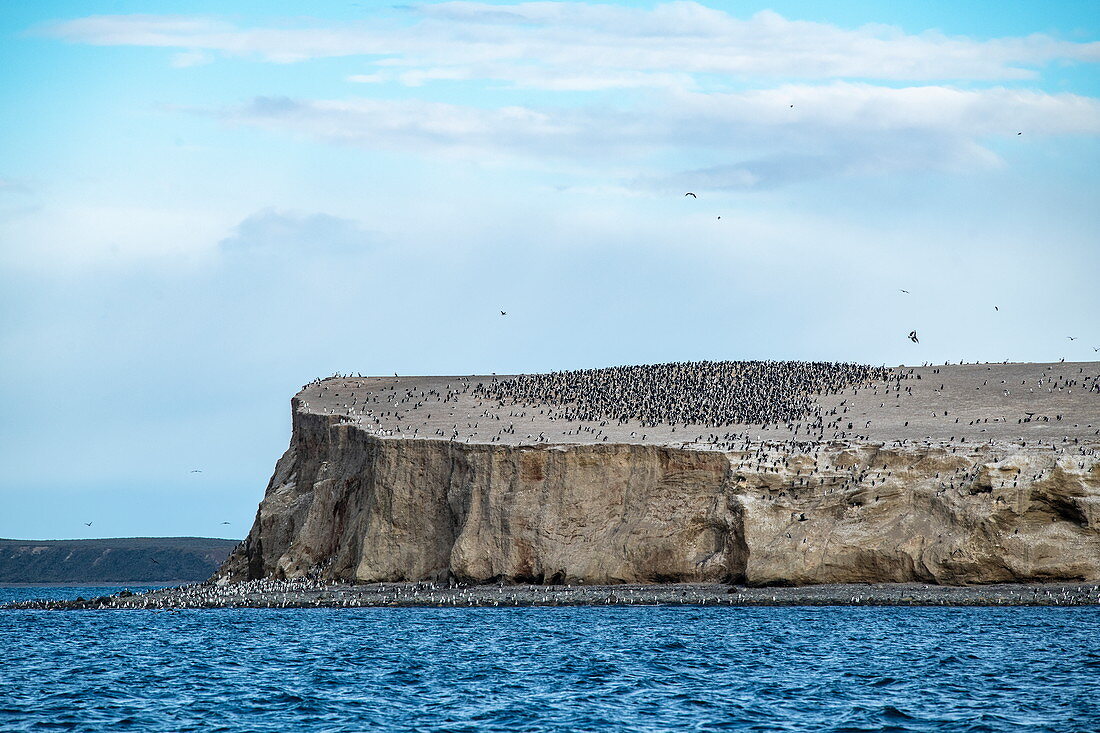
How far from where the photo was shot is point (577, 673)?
143 feet

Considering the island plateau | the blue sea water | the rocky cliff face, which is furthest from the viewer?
the island plateau

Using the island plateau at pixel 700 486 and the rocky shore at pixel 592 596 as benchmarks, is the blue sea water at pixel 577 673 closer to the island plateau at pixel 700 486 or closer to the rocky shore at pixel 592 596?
the rocky shore at pixel 592 596

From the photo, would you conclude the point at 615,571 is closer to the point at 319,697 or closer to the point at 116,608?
the point at 116,608

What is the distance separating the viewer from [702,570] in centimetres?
7262

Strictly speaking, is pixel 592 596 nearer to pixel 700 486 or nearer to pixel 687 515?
pixel 687 515

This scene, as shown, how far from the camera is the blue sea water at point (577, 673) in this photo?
35688 millimetres

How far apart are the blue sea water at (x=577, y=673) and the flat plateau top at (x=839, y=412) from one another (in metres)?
17.3

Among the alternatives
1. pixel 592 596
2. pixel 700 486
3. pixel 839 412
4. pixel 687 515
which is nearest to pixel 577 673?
pixel 592 596

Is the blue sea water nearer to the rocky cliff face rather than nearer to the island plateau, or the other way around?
the rocky cliff face

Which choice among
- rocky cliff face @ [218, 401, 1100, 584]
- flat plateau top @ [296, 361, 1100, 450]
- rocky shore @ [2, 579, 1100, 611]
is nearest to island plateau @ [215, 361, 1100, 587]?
rocky cliff face @ [218, 401, 1100, 584]

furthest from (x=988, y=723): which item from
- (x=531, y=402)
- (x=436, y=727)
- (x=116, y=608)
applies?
(x=531, y=402)

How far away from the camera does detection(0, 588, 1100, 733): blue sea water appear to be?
117 feet

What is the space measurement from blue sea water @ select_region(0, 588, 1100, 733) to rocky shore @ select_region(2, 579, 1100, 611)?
1.97 m

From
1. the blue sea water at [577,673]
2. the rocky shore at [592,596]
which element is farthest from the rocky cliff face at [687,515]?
the blue sea water at [577,673]
